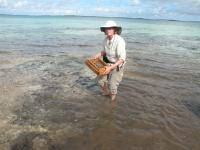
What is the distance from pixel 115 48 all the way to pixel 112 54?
0.73 feet

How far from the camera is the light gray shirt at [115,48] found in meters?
6.72

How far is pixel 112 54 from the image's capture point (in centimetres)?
700

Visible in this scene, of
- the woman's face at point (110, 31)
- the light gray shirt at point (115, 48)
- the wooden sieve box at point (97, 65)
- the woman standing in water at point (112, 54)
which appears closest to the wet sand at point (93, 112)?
→ the woman standing in water at point (112, 54)

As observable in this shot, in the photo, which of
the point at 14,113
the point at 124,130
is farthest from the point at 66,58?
the point at 124,130

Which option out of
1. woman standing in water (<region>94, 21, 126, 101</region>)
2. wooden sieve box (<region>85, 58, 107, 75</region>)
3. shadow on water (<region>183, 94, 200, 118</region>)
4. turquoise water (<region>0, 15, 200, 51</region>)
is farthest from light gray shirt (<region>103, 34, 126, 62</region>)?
turquoise water (<region>0, 15, 200, 51</region>)

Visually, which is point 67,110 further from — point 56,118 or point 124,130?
point 124,130

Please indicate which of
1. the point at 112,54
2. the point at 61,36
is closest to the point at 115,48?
the point at 112,54

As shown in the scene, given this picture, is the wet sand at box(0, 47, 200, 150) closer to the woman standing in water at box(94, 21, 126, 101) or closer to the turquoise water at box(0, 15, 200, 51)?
the woman standing in water at box(94, 21, 126, 101)

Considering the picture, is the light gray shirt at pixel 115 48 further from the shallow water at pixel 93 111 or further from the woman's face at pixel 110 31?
the shallow water at pixel 93 111

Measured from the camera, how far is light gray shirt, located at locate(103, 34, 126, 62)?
6719 millimetres

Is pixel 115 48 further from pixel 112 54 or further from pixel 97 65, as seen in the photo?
pixel 97 65

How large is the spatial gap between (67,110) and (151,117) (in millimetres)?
2199

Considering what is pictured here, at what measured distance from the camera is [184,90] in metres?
9.11

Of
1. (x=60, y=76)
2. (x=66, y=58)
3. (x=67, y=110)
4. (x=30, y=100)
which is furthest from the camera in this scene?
(x=66, y=58)
